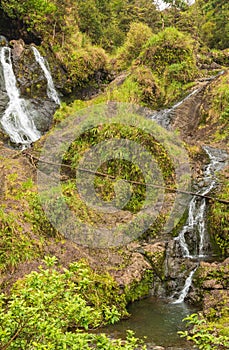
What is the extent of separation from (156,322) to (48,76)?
45.4 ft

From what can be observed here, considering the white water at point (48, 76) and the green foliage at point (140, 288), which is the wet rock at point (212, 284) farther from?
the white water at point (48, 76)

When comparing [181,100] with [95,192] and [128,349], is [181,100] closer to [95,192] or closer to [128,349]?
[95,192]

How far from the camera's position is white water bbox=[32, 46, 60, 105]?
17547 millimetres

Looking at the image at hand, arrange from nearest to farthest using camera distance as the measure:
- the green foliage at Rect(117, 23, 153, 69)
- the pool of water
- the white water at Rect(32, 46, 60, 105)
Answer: the pool of water
the white water at Rect(32, 46, 60, 105)
the green foliage at Rect(117, 23, 153, 69)

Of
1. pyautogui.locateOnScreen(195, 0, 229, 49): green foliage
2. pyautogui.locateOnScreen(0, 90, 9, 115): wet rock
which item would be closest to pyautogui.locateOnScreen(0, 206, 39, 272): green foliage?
pyautogui.locateOnScreen(0, 90, 9, 115): wet rock

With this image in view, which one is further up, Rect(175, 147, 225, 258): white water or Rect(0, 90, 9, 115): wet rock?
Rect(0, 90, 9, 115): wet rock

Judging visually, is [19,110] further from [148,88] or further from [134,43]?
[134,43]

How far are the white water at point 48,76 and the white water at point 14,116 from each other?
1.33 m

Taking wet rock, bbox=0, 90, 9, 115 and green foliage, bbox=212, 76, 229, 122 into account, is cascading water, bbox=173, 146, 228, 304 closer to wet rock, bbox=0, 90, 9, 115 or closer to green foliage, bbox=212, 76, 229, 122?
green foliage, bbox=212, 76, 229, 122

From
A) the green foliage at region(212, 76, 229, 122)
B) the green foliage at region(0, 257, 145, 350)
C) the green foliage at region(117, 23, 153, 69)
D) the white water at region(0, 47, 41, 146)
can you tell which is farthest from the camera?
the green foliage at region(117, 23, 153, 69)

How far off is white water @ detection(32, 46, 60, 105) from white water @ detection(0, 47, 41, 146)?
133 cm

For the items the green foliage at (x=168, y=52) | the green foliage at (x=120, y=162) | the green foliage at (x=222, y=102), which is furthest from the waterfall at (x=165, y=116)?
the green foliage at (x=120, y=162)

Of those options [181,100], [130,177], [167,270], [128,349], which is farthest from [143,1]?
[128,349]

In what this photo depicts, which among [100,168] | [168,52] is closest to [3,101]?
[100,168]
